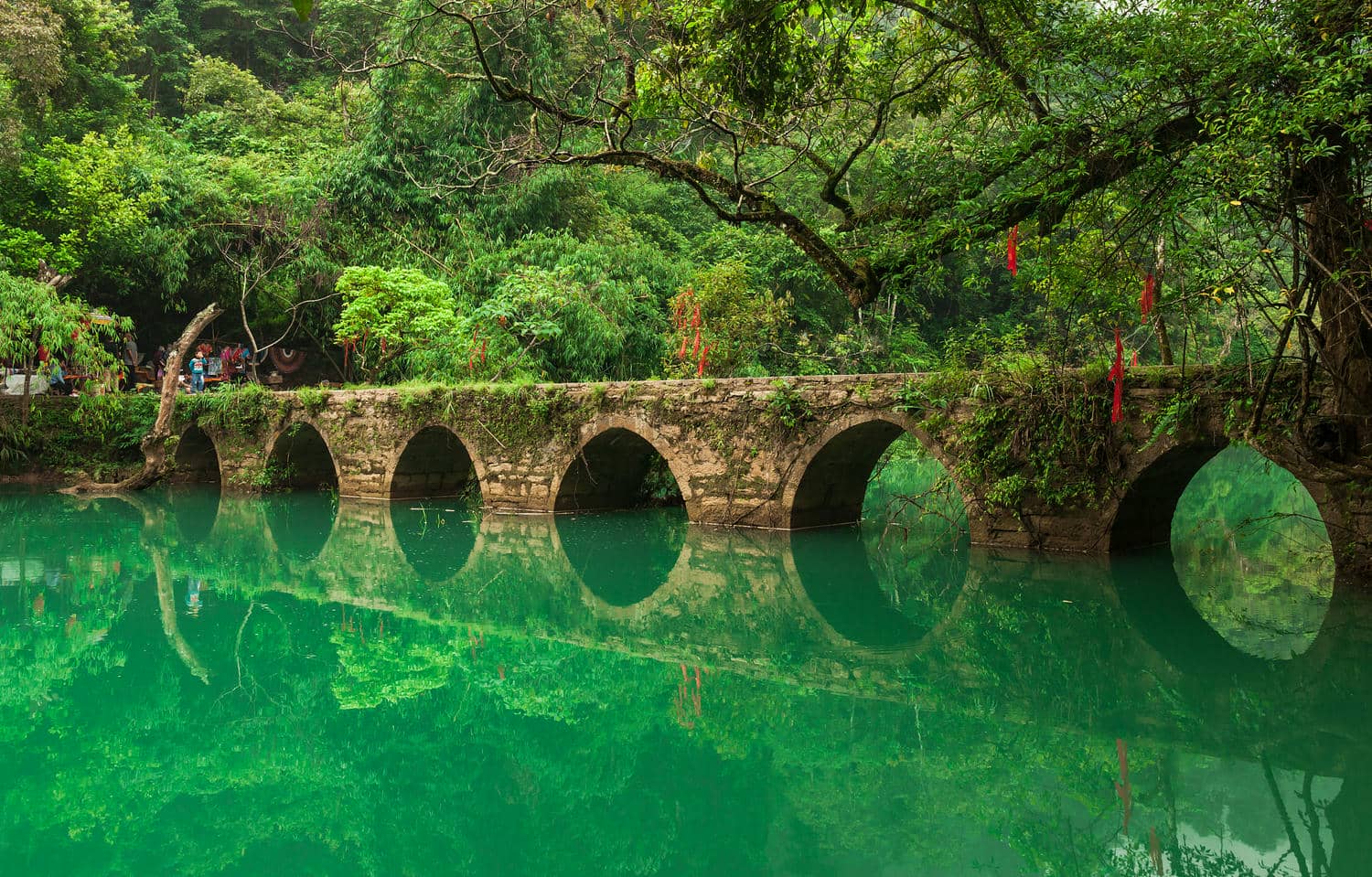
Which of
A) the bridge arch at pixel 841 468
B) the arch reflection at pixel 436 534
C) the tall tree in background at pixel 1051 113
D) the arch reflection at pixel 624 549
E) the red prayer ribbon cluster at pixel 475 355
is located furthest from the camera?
the red prayer ribbon cluster at pixel 475 355

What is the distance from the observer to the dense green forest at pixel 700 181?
6930mm

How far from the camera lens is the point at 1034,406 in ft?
32.2

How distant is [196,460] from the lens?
20.4m

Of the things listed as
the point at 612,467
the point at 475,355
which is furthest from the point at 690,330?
the point at 475,355

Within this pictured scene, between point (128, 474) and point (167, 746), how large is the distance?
1537 cm

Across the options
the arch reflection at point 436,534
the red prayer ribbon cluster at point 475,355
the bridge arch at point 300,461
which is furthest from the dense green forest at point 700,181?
the arch reflection at point 436,534

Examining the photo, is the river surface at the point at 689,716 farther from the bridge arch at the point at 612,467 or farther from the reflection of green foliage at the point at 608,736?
the bridge arch at the point at 612,467

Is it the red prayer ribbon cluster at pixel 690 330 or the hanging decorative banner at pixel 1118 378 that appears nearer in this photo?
the hanging decorative banner at pixel 1118 378

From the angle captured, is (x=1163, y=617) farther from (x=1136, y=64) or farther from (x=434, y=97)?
(x=434, y=97)

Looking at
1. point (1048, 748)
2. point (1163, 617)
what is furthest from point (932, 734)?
point (1163, 617)

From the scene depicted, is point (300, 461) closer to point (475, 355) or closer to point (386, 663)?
point (475, 355)

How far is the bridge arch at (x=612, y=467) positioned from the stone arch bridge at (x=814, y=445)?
28 millimetres

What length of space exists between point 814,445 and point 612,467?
381cm

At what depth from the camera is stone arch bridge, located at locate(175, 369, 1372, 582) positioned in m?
8.87
